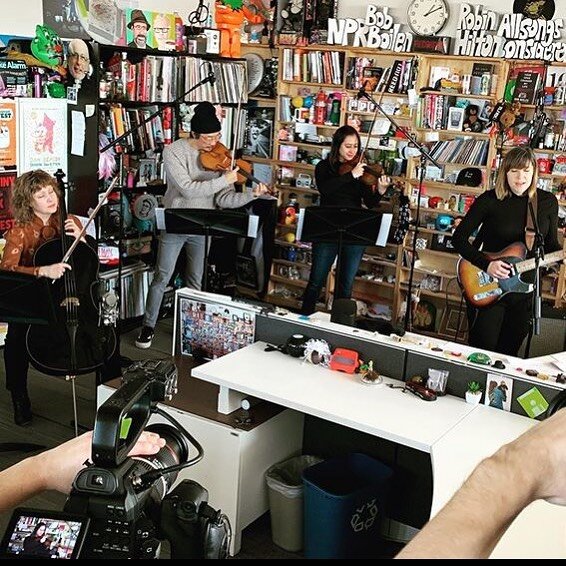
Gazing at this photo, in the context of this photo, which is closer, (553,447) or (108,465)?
(553,447)

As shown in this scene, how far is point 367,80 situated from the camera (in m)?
6.14

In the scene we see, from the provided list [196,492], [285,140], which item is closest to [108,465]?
[196,492]

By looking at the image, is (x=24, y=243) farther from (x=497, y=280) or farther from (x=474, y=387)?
(x=497, y=280)

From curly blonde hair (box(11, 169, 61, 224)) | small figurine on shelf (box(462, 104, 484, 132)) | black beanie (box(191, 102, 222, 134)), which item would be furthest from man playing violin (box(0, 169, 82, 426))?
small figurine on shelf (box(462, 104, 484, 132))

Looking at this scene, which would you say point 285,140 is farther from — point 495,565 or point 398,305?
point 495,565

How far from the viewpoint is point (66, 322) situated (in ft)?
13.0

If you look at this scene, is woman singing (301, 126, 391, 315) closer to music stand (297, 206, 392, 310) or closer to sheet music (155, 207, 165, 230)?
music stand (297, 206, 392, 310)

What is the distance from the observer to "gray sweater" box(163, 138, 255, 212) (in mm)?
5336

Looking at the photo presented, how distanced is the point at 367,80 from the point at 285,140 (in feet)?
2.84

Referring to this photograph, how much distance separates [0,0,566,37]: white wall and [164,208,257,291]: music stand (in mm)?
1537

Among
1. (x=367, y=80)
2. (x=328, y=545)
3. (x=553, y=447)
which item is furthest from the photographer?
(x=367, y=80)

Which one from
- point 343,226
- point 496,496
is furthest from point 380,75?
point 496,496

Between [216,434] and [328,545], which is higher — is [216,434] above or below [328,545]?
above

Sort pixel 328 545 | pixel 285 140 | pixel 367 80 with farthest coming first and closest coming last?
1. pixel 285 140
2. pixel 367 80
3. pixel 328 545
